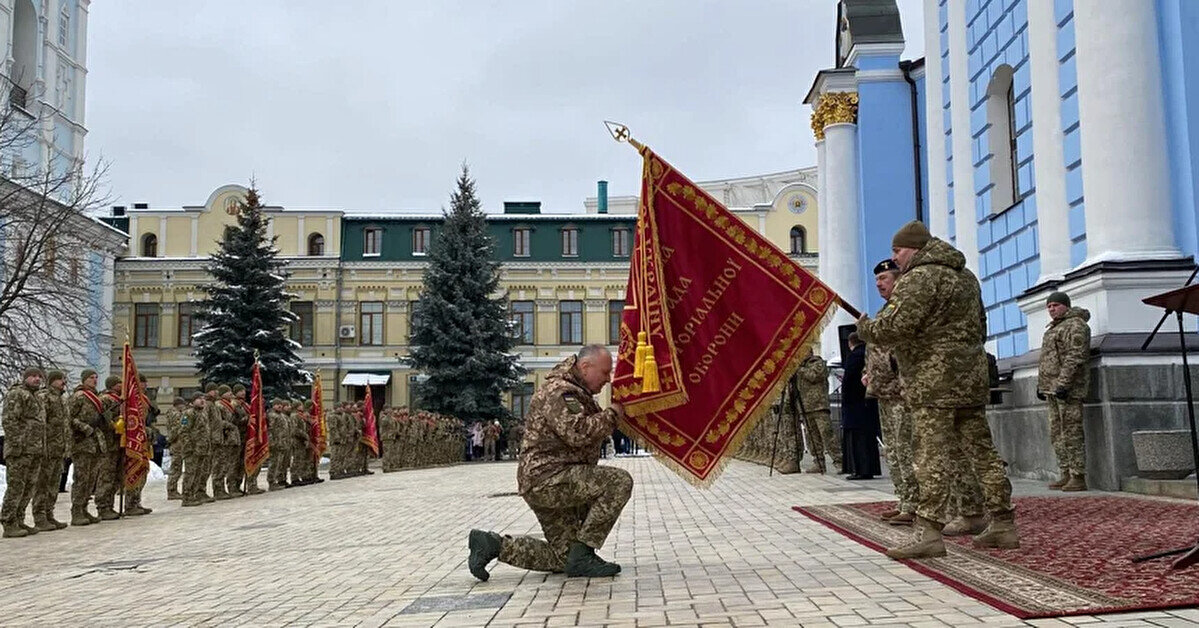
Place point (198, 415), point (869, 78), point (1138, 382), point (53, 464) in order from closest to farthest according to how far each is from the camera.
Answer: point (1138, 382) → point (53, 464) → point (198, 415) → point (869, 78)

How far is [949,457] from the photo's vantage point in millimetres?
6727

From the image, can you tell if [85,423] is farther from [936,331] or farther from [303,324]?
[303,324]

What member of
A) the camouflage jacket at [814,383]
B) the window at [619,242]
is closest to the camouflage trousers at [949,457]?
the camouflage jacket at [814,383]

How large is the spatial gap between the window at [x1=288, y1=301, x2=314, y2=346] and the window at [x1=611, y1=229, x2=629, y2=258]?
14.4 m

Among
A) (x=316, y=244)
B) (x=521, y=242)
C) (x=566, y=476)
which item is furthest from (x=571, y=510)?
(x=316, y=244)

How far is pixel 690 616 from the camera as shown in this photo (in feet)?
17.4

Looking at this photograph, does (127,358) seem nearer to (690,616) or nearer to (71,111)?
(690,616)

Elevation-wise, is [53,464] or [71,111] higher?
[71,111]

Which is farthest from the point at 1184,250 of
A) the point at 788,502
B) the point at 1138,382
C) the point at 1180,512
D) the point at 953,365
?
the point at 953,365

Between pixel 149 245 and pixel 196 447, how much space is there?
124ft

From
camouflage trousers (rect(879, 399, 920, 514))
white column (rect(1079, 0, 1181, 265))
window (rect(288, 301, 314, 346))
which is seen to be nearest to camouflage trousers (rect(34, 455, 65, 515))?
camouflage trousers (rect(879, 399, 920, 514))

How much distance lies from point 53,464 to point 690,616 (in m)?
11.0

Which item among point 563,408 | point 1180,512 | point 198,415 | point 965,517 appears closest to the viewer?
point 563,408

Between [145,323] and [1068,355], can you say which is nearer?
[1068,355]
